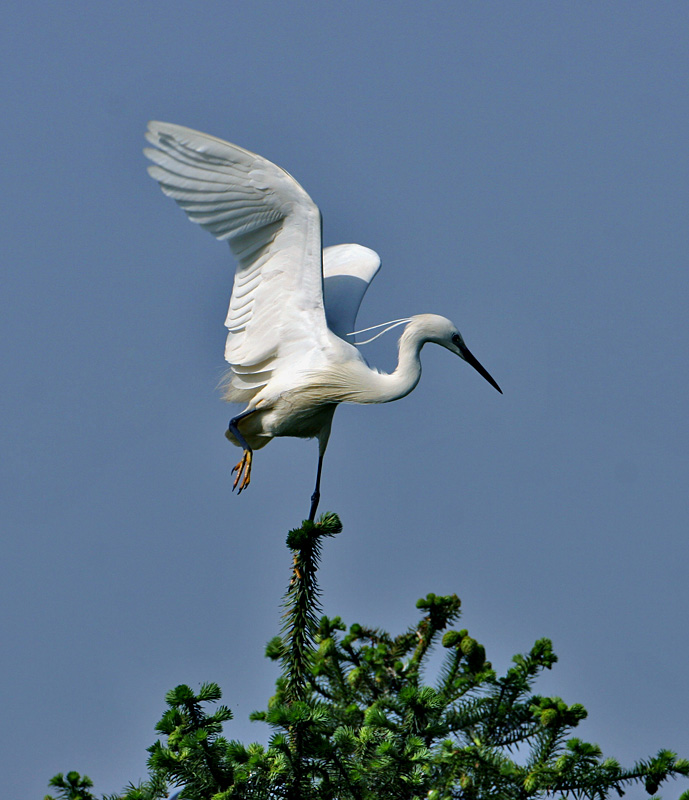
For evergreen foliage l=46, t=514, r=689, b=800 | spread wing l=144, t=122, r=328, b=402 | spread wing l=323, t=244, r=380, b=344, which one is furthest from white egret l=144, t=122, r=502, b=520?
evergreen foliage l=46, t=514, r=689, b=800

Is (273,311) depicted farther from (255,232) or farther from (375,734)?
(375,734)

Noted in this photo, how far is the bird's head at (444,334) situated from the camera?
23.4 feet

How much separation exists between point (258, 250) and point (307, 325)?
65 centimetres

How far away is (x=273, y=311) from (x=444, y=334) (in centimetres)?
136

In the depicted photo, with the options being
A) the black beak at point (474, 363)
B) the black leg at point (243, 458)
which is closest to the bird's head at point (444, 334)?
the black beak at point (474, 363)

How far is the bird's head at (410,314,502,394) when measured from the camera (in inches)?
281

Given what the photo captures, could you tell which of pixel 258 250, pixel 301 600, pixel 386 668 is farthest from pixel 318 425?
pixel 301 600

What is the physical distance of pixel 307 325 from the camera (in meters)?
6.85

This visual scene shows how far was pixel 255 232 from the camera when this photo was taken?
6688mm

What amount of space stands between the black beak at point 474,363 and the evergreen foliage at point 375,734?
2.56 m

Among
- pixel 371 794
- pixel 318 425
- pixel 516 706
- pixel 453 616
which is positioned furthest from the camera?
pixel 318 425

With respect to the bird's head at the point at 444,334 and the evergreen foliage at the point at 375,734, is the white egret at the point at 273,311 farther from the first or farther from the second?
the evergreen foliage at the point at 375,734

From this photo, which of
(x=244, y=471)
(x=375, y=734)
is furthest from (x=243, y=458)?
(x=375, y=734)

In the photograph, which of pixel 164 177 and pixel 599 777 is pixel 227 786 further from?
pixel 164 177
